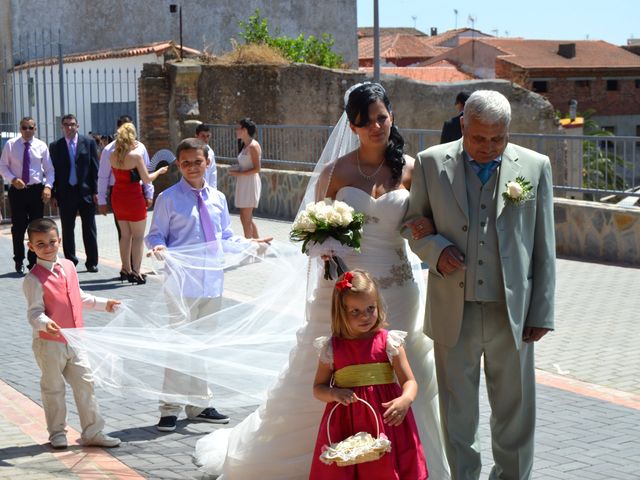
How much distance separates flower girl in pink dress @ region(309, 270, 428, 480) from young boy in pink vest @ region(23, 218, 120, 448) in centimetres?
215

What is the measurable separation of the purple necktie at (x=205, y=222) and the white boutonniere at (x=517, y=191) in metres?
2.77

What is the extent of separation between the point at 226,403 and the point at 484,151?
108 inches

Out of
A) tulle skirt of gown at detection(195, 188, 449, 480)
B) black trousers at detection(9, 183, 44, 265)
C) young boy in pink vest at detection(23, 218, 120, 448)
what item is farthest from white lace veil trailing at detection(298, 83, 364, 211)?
black trousers at detection(9, 183, 44, 265)

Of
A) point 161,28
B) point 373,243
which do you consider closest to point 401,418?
point 373,243

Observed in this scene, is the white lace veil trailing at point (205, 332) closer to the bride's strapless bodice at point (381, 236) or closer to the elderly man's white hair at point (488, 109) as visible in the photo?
the bride's strapless bodice at point (381, 236)

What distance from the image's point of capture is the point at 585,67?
235ft

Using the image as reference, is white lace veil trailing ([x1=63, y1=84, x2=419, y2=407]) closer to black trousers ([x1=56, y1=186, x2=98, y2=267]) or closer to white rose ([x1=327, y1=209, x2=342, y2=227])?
white rose ([x1=327, y1=209, x2=342, y2=227])

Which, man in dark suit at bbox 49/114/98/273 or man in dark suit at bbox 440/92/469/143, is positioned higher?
man in dark suit at bbox 440/92/469/143

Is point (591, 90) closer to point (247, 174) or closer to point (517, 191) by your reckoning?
point (247, 174)

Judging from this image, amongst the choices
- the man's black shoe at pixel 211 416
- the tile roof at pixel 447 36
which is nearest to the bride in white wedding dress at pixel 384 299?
the man's black shoe at pixel 211 416

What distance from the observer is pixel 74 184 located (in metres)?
14.4

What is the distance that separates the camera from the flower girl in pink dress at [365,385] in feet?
16.0

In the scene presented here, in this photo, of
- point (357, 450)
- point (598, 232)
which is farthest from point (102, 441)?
point (598, 232)

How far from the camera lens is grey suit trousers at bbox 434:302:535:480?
17.2 ft
